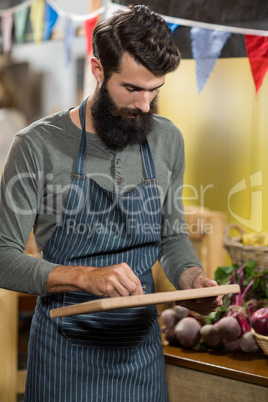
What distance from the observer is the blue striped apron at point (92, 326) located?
4.89 ft

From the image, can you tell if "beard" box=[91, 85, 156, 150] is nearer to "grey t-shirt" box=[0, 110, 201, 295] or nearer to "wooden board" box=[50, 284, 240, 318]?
"grey t-shirt" box=[0, 110, 201, 295]

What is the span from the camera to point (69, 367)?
149 centimetres

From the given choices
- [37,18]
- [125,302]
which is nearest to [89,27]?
[37,18]

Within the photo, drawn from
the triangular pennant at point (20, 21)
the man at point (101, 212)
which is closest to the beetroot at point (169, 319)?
the man at point (101, 212)

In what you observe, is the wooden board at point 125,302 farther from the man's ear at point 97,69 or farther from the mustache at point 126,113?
the man's ear at point 97,69

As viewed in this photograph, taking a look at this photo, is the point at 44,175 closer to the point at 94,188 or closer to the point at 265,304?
the point at 94,188

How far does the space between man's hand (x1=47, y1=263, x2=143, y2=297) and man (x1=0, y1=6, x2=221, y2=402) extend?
0.10 m

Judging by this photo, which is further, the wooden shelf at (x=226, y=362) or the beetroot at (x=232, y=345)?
the beetroot at (x=232, y=345)

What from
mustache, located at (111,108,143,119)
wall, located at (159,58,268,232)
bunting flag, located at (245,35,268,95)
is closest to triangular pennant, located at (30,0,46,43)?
wall, located at (159,58,268,232)

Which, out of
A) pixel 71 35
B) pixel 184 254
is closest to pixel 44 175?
pixel 184 254

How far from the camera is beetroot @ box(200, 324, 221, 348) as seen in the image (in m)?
1.83

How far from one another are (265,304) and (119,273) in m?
0.91

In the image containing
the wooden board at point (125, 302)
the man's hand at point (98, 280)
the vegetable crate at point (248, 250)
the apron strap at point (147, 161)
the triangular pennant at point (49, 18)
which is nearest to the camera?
the wooden board at point (125, 302)

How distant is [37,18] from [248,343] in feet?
9.44
